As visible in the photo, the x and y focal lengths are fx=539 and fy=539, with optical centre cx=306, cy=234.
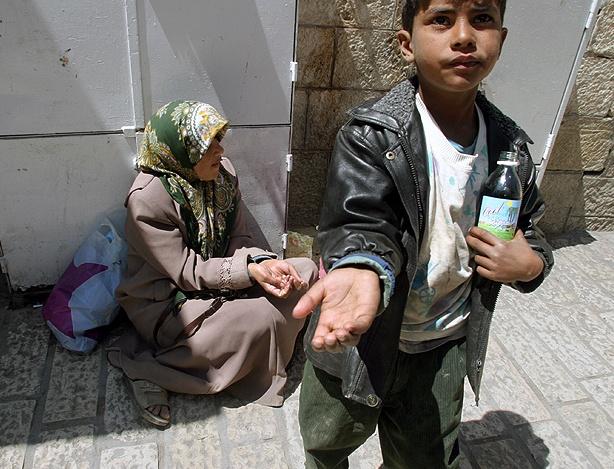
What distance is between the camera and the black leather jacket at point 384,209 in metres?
1.31

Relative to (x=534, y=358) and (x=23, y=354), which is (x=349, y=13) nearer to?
(x=534, y=358)

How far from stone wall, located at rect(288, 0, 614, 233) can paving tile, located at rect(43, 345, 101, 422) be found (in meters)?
1.73

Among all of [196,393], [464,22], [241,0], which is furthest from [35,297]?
[464,22]

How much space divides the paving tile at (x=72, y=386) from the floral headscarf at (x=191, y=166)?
812 mm

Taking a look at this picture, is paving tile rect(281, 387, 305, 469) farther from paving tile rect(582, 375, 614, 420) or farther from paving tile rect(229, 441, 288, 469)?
paving tile rect(582, 375, 614, 420)

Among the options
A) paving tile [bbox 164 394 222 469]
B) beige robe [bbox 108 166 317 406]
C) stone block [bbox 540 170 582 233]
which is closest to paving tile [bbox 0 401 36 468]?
beige robe [bbox 108 166 317 406]

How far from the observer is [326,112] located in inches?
139

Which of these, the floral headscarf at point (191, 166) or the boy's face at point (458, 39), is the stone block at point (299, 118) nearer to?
the floral headscarf at point (191, 166)

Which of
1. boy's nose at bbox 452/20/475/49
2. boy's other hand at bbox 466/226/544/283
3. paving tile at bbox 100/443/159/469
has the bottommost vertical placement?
paving tile at bbox 100/443/159/469

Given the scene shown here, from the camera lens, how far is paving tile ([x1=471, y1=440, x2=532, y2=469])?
7.73 feet

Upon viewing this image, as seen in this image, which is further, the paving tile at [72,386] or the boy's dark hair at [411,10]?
the paving tile at [72,386]

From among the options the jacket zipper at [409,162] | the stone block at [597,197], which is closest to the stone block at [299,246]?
the jacket zipper at [409,162]

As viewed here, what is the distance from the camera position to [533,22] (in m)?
3.29

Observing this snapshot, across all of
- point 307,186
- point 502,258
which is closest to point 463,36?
point 502,258
